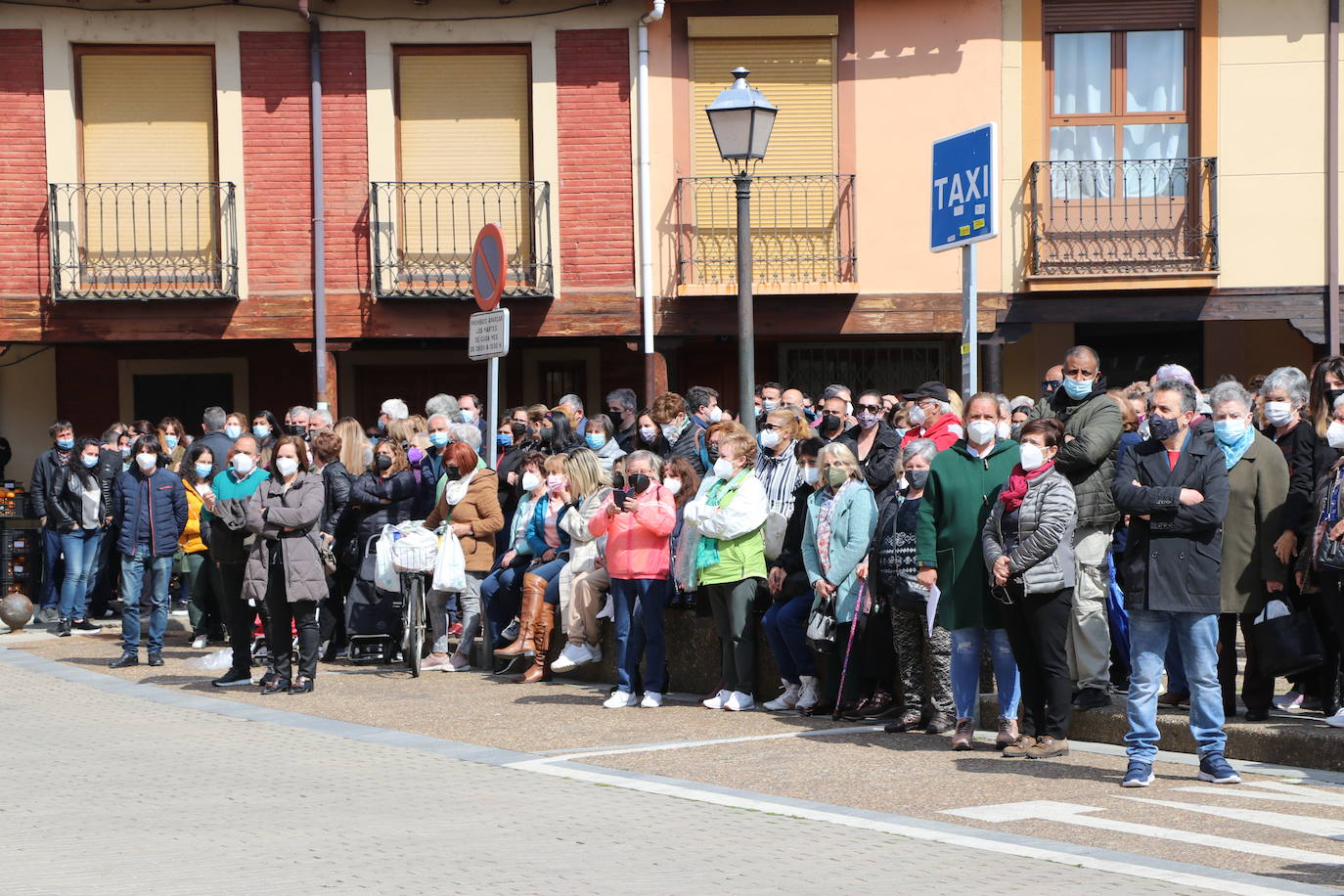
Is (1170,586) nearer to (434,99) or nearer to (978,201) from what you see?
(978,201)

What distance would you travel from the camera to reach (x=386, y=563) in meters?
14.0

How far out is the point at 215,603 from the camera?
53.2ft

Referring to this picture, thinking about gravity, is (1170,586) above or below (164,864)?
above

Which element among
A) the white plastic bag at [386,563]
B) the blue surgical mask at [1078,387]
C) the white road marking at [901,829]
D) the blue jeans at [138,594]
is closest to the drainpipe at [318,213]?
the blue jeans at [138,594]

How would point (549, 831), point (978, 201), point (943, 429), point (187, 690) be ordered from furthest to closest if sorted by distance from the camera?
point (187, 690), point (943, 429), point (978, 201), point (549, 831)

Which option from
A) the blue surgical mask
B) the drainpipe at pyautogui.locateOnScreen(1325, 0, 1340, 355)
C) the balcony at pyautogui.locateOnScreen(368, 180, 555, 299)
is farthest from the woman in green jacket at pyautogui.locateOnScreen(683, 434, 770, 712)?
the drainpipe at pyautogui.locateOnScreen(1325, 0, 1340, 355)

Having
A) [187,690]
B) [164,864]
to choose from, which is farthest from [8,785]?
[187,690]

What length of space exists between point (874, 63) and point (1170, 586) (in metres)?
12.5

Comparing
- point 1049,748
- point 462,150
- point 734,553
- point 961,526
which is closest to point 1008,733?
point 1049,748

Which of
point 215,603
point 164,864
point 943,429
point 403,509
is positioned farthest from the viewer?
point 215,603

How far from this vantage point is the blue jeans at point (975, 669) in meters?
9.89

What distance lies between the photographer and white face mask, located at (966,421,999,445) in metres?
10.0

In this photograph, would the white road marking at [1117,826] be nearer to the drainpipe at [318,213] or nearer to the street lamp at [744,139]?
the street lamp at [744,139]

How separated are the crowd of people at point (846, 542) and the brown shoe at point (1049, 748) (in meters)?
0.02
